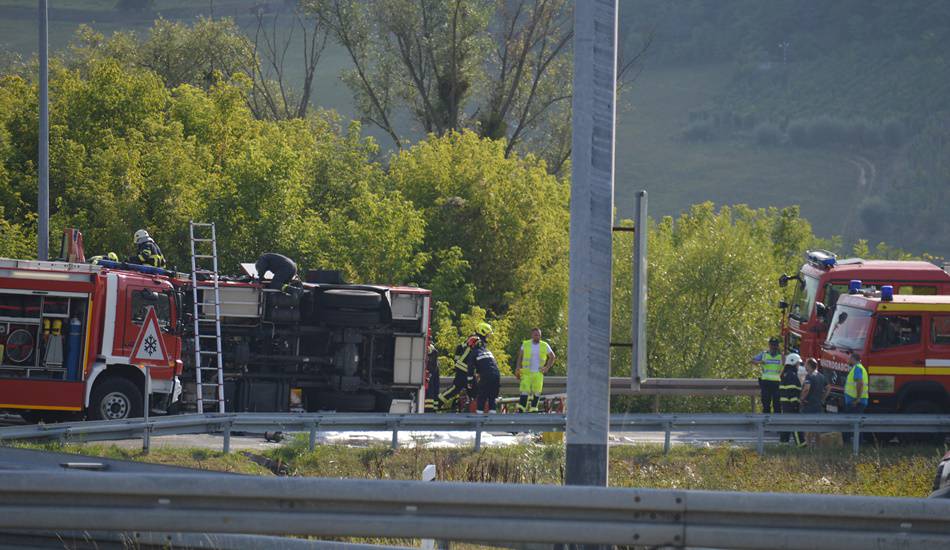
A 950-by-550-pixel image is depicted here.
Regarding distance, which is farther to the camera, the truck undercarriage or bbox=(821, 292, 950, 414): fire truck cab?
bbox=(821, 292, 950, 414): fire truck cab

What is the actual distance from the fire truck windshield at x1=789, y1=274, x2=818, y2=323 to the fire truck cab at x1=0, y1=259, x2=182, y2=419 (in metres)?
12.4

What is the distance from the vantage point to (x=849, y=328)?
2033cm

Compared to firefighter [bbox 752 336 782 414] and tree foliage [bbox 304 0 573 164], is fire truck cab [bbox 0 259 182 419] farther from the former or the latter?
tree foliage [bbox 304 0 573 164]

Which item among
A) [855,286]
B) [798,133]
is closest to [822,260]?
[855,286]

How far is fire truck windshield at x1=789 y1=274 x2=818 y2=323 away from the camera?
23391mm

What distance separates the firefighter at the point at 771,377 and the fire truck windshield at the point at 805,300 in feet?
9.34

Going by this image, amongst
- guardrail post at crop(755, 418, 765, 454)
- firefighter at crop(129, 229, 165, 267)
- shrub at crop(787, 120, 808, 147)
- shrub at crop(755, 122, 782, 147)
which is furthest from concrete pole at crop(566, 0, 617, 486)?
shrub at crop(755, 122, 782, 147)

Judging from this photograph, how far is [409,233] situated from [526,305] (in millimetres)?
6545

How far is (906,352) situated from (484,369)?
6.74m

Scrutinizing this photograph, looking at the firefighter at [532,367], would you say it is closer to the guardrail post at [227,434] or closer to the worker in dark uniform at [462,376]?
the worker in dark uniform at [462,376]

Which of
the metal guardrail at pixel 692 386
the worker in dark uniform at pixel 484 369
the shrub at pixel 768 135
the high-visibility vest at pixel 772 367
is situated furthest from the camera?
the shrub at pixel 768 135

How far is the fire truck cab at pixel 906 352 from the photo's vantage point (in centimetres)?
1958

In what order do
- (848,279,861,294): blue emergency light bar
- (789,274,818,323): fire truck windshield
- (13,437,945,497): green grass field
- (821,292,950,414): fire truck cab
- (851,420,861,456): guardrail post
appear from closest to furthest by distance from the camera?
(13,437,945,497): green grass field
(851,420,861,456): guardrail post
(821,292,950,414): fire truck cab
(848,279,861,294): blue emergency light bar
(789,274,818,323): fire truck windshield

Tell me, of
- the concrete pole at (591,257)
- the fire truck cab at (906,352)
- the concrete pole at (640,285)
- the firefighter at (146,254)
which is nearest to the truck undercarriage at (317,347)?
the firefighter at (146,254)
